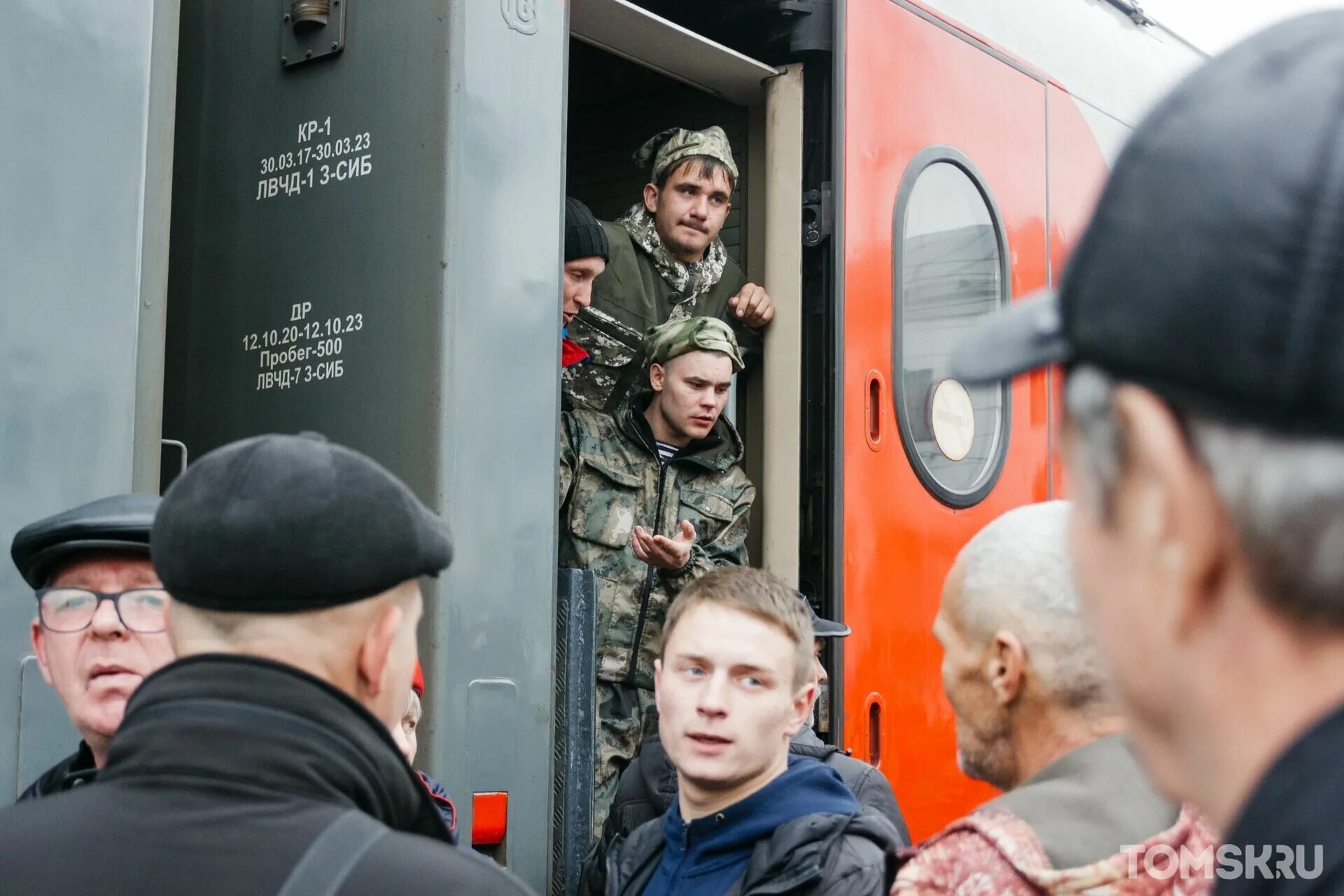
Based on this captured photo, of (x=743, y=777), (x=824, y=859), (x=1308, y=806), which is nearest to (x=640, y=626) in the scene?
(x=743, y=777)

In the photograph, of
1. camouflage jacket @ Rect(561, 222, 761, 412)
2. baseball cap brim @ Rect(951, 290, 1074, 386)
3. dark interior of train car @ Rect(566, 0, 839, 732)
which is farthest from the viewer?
camouflage jacket @ Rect(561, 222, 761, 412)

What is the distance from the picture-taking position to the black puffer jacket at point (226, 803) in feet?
3.80

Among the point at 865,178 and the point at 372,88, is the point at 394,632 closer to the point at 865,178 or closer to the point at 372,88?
the point at 372,88

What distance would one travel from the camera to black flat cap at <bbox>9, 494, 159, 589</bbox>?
1.90 m

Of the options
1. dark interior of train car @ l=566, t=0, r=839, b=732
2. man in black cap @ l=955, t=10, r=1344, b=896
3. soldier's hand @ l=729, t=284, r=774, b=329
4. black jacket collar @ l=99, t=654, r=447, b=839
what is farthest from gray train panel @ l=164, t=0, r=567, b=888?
man in black cap @ l=955, t=10, r=1344, b=896

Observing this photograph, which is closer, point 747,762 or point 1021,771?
point 1021,771

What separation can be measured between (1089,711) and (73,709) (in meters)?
1.22

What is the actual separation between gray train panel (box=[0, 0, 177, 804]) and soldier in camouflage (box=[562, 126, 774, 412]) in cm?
169

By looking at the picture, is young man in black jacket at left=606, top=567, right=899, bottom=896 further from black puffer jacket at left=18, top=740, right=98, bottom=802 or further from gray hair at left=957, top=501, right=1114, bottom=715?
black puffer jacket at left=18, top=740, right=98, bottom=802

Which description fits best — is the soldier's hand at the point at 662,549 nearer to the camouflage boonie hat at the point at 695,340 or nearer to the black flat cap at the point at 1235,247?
the camouflage boonie hat at the point at 695,340

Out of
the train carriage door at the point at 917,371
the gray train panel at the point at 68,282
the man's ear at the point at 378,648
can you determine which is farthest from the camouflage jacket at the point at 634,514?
the man's ear at the point at 378,648

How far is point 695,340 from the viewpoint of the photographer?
3605mm

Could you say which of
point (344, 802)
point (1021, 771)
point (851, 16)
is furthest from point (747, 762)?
point (851, 16)

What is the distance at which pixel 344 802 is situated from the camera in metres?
1.22
